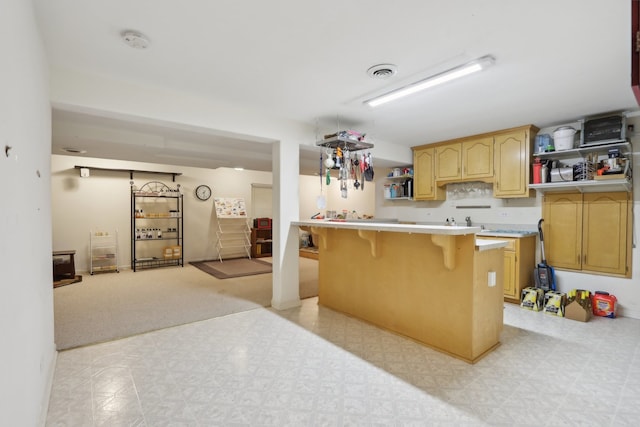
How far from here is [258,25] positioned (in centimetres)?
196

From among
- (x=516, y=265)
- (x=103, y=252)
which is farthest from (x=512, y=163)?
(x=103, y=252)

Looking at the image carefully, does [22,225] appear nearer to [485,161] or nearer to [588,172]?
[485,161]

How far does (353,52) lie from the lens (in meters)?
2.27

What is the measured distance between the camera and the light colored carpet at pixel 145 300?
3158 mm

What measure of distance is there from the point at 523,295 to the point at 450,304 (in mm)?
1935

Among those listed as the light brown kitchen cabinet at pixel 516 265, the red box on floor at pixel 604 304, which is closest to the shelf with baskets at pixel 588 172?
the light brown kitchen cabinet at pixel 516 265

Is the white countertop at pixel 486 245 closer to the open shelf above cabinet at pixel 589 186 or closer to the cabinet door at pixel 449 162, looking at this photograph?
the open shelf above cabinet at pixel 589 186

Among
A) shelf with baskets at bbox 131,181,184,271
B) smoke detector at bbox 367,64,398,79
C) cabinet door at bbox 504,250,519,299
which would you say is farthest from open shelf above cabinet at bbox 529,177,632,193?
shelf with baskets at bbox 131,181,184,271

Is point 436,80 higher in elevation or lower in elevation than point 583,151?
higher

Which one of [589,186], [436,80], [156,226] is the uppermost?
[436,80]

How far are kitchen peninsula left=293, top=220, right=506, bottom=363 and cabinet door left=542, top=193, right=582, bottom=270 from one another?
1.92 meters

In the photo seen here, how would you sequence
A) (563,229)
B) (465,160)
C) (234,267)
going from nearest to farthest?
(563,229) < (465,160) < (234,267)

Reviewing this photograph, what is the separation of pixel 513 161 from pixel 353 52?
3.05 meters

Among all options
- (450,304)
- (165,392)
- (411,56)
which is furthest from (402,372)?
(411,56)
